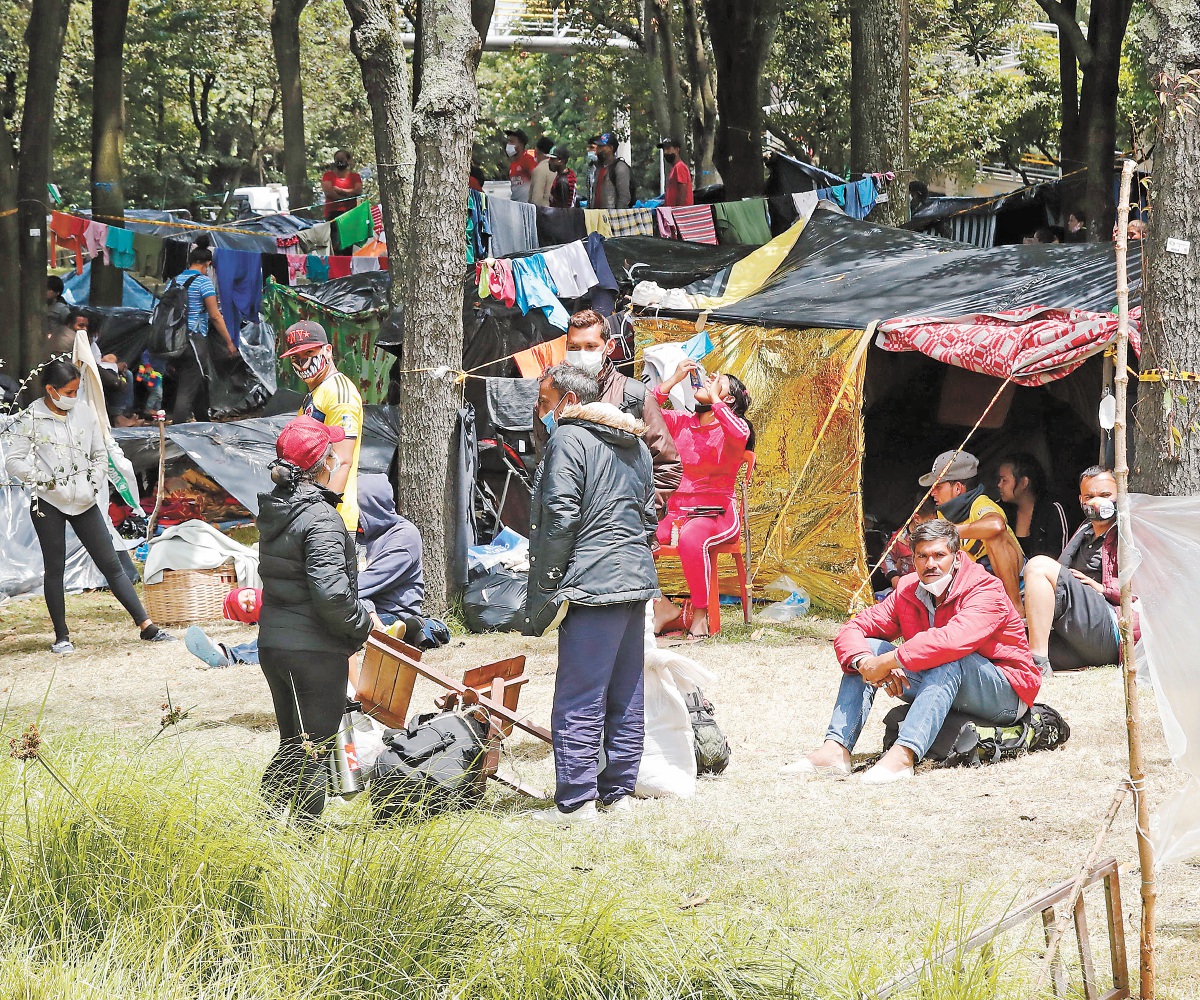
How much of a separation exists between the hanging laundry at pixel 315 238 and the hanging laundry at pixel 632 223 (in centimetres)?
456

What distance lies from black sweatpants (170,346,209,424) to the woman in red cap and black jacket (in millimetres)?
10073

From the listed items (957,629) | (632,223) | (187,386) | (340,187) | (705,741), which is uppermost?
(340,187)

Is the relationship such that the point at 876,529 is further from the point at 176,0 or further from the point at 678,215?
the point at 176,0

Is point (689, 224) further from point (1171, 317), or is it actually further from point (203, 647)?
point (203, 647)

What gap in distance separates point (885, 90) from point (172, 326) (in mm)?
7521

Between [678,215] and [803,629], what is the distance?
22.9 feet

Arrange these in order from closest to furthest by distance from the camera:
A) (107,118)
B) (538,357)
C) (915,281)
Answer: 1. (915,281)
2. (538,357)
3. (107,118)

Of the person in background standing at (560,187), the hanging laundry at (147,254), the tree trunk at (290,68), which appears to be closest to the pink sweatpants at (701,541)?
the person in background standing at (560,187)

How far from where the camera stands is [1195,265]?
22.3ft

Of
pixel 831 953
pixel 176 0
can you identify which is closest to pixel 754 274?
pixel 831 953

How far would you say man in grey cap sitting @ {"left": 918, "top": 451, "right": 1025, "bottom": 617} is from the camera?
750 cm

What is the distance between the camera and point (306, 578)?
4371mm

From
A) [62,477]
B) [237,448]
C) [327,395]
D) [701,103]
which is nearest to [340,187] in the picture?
[701,103]

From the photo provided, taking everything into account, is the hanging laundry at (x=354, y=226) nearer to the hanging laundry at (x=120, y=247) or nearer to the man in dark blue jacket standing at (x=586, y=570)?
the hanging laundry at (x=120, y=247)
